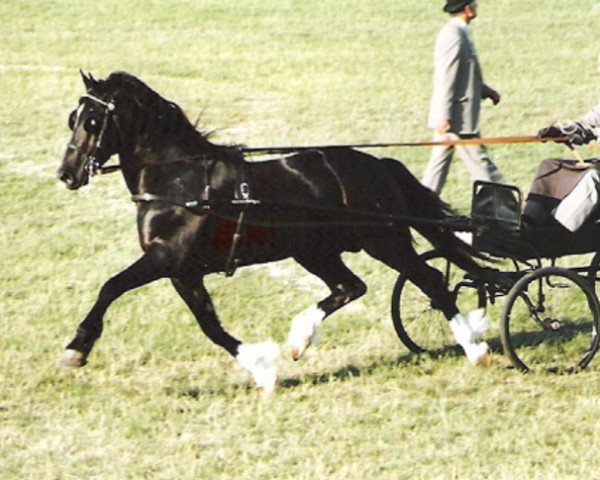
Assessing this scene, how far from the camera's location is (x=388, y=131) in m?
16.3

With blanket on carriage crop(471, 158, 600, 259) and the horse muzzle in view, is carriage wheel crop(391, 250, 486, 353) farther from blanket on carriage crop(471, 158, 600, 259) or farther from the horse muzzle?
the horse muzzle

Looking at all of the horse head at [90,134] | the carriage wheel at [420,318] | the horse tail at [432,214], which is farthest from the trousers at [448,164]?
the horse head at [90,134]

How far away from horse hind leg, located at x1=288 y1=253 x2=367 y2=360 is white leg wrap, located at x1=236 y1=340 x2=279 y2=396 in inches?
11.8

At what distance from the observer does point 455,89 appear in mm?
10867

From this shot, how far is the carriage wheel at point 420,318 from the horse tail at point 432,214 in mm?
111

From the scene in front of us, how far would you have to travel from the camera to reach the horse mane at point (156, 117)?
793cm

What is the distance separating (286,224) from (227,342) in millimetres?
724

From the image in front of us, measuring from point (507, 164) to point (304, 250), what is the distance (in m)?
6.33

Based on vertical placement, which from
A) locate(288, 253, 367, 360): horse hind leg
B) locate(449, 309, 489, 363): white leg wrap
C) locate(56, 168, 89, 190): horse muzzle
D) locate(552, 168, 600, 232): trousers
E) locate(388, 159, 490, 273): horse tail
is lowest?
locate(449, 309, 489, 363): white leg wrap

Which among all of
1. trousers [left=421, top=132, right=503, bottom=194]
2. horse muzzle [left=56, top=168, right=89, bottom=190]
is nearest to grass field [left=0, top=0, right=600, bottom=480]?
trousers [left=421, top=132, right=503, bottom=194]

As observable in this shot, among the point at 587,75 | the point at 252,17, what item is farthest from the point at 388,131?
the point at 252,17

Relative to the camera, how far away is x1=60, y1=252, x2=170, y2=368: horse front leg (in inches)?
314

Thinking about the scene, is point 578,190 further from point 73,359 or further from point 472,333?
point 73,359

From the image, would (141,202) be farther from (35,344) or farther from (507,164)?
(507,164)
